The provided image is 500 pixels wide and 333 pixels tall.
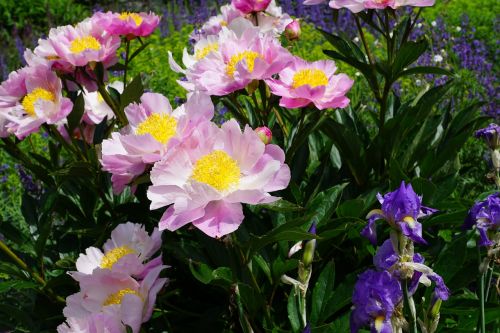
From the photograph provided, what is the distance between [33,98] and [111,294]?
0.52 metres

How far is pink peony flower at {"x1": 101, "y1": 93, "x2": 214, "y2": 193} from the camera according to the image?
3.52 feet

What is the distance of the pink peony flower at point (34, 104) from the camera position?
55.5 inches

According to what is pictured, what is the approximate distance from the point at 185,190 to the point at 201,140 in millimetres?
103

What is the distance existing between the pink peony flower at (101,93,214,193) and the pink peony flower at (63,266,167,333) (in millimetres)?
169

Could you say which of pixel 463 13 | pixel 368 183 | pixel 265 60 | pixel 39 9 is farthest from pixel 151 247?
pixel 39 9

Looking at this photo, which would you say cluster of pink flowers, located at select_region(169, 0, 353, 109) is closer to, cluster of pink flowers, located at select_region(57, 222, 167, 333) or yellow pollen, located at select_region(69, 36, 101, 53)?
yellow pollen, located at select_region(69, 36, 101, 53)

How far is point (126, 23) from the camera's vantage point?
1.54 metres

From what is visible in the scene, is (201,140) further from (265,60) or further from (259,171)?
(265,60)

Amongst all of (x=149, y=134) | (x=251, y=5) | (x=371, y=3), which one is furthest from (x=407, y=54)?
(x=149, y=134)

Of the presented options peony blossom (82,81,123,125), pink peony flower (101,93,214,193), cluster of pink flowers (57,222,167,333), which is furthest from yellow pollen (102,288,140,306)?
peony blossom (82,81,123,125)

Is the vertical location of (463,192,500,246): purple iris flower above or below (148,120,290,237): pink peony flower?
below

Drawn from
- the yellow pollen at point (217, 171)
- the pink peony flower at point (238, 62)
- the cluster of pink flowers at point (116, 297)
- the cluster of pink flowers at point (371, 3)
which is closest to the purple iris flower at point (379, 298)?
the yellow pollen at point (217, 171)

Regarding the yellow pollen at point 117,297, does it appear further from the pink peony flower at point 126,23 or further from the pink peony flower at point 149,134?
the pink peony flower at point 126,23

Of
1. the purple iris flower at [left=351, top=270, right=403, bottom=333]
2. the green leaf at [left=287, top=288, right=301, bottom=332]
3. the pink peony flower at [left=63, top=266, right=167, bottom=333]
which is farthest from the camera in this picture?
the green leaf at [left=287, top=288, right=301, bottom=332]
